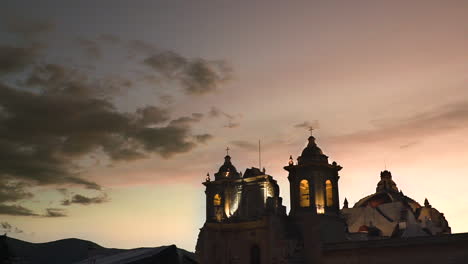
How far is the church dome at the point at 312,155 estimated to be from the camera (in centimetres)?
5925

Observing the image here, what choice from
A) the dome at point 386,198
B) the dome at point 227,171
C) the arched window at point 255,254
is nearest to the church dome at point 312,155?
the dome at point 227,171

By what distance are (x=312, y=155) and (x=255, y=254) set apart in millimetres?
12695

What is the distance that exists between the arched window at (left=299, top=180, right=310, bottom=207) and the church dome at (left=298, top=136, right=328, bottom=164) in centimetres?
244

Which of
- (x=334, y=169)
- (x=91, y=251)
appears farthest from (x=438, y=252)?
(x=91, y=251)

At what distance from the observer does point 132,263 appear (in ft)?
52.4

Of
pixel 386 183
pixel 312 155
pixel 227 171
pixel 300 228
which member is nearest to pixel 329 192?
pixel 312 155

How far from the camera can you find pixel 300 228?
2233 inches

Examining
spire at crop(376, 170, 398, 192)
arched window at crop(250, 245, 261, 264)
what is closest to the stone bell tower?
arched window at crop(250, 245, 261, 264)

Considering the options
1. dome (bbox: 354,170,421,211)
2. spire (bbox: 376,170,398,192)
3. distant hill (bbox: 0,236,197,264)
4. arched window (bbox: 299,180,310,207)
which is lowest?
distant hill (bbox: 0,236,197,264)

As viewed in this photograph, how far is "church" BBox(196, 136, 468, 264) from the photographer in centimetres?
4838

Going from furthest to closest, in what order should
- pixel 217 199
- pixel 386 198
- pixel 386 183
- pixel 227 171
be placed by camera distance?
pixel 386 183, pixel 386 198, pixel 227 171, pixel 217 199

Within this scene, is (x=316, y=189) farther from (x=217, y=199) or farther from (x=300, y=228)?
(x=217, y=199)

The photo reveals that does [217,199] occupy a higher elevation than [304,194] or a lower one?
higher

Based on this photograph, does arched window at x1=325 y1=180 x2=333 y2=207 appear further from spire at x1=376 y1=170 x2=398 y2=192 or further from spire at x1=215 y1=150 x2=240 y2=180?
spire at x1=376 y1=170 x2=398 y2=192
